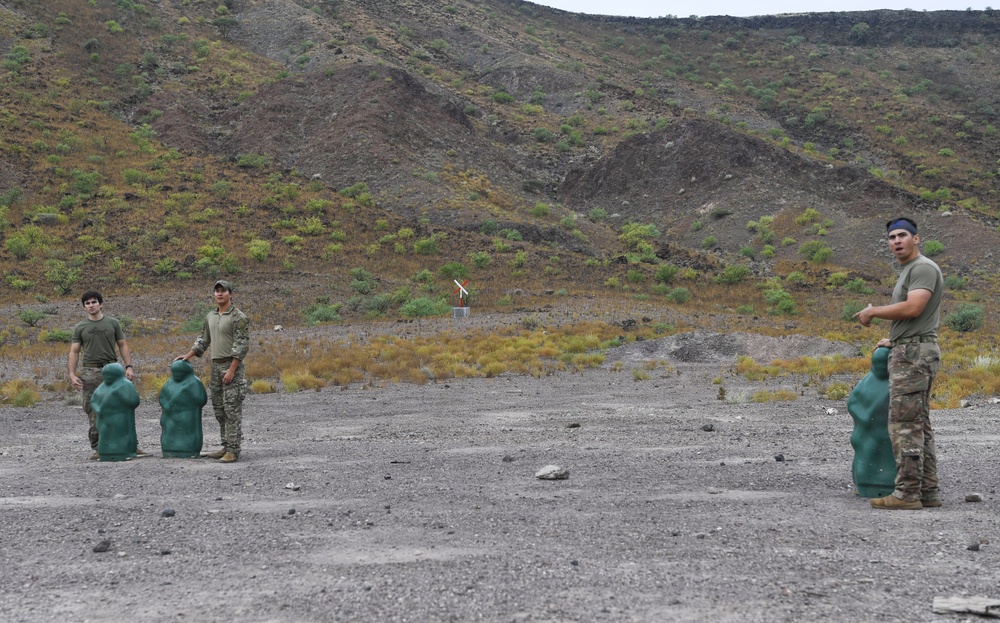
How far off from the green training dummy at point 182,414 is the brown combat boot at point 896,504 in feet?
20.9

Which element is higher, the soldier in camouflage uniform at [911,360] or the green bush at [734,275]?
the green bush at [734,275]

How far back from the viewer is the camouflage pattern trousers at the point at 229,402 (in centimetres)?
797

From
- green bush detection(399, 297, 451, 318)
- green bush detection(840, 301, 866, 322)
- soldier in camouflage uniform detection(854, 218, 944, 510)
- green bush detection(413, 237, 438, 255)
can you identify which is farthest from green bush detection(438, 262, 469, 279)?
soldier in camouflage uniform detection(854, 218, 944, 510)

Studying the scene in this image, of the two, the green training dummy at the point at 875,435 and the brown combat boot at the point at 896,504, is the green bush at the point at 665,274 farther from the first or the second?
the brown combat boot at the point at 896,504

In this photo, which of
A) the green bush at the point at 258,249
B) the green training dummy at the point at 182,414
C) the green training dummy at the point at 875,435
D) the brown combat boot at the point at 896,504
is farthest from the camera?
the green bush at the point at 258,249

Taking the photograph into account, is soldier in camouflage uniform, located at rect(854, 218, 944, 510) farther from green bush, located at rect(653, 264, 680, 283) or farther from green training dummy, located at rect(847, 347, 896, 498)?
green bush, located at rect(653, 264, 680, 283)

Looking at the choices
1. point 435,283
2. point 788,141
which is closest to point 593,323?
point 435,283

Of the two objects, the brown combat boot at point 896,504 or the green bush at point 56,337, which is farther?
the green bush at point 56,337

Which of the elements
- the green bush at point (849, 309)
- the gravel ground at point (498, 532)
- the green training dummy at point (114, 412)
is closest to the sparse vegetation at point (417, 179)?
the green bush at point (849, 309)

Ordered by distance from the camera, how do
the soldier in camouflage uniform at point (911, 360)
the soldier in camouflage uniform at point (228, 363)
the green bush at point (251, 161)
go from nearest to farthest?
the soldier in camouflage uniform at point (911, 360), the soldier in camouflage uniform at point (228, 363), the green bush at point (251, 161)

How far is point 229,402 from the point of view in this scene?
796cm

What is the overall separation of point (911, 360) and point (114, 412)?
724cm

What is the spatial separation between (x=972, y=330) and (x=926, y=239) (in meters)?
19.3

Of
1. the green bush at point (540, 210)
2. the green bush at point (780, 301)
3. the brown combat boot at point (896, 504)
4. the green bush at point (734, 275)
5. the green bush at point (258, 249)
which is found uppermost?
the green bush at point (540, 210)
